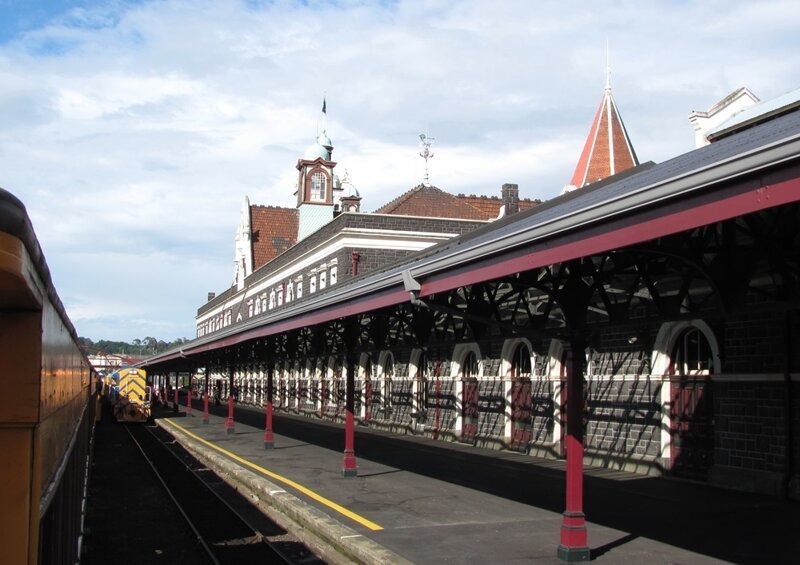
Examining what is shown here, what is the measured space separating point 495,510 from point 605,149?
34100 millimetres

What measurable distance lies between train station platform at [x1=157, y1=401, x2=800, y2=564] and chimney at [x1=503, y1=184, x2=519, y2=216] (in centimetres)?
1589

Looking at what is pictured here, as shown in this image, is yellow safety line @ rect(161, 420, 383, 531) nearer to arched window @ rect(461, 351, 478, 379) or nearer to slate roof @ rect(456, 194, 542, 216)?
arched window @ rect(461, 351, 478, 379)

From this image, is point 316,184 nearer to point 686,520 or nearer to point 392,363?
point 392,363

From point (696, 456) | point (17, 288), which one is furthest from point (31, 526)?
point (696, 456)

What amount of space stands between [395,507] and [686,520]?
12.3 ft

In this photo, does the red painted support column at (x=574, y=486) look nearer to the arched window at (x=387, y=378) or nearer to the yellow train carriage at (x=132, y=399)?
the arched window at (x=387, y=378)

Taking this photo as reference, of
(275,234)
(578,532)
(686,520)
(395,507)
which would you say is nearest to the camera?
(578,532)

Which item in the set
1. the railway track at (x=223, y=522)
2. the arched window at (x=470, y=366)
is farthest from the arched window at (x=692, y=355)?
the arched window at (x=470, y=366)

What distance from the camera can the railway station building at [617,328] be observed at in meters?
6.85

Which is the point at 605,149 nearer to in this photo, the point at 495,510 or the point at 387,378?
the point at 387,378

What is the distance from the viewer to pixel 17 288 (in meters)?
2.96

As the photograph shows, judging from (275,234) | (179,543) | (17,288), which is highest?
(275,234)

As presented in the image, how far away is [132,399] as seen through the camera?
3925 cm

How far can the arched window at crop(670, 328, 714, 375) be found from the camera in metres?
14.7
